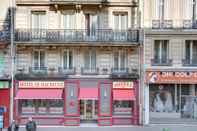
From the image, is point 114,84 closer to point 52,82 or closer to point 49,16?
point 52,82

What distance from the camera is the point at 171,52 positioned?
30000 millimetres

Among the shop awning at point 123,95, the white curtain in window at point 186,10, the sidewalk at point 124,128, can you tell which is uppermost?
the white curtain in window at point 186,10

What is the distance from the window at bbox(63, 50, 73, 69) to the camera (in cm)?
3042

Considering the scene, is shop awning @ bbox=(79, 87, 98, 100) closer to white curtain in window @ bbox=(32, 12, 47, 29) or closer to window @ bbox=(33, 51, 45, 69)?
window @ bbox=(33, 51, 45, 69)

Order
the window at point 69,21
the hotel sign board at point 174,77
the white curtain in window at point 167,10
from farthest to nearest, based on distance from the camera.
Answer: the window at point 69,21, the white curtain in window at point 167,10, the hotel sign board at point 174,77

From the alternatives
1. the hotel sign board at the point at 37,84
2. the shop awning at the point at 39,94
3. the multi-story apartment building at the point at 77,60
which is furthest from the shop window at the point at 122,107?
the hotel sign board at the point at 37,84

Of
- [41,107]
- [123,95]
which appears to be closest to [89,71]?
[123,95]

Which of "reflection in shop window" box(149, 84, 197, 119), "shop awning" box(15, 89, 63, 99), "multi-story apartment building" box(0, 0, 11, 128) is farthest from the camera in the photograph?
"reflection in shop window" box(149, 84, 197, 119)

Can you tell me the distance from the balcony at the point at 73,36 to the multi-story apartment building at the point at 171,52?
1.47m

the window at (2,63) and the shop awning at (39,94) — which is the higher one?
the window at (2,63)

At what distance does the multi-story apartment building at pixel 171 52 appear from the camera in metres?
29.7

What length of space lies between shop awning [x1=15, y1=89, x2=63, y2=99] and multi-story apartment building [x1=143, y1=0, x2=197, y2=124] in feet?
20.9

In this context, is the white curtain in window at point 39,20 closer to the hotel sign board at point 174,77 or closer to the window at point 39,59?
the window at point 39,59

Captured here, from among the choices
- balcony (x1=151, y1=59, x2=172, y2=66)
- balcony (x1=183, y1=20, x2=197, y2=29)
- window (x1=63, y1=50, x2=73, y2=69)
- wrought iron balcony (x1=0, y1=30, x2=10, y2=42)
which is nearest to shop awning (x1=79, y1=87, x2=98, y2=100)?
window (x1=63, y1=50, x2=73, y2=69)
